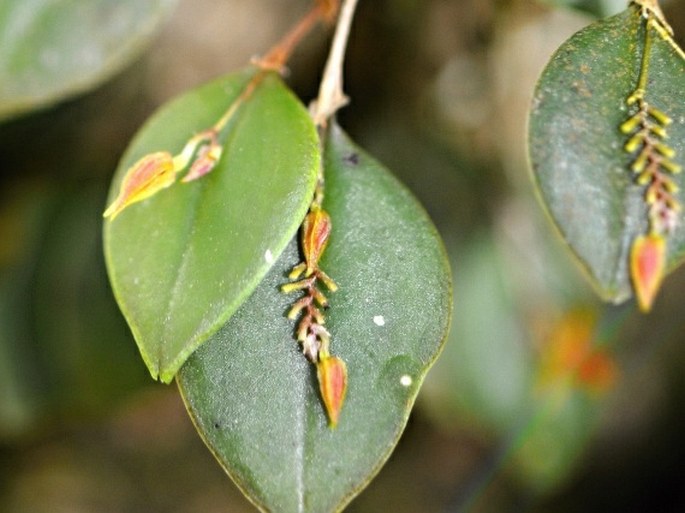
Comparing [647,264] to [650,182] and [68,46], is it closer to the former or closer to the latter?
[650,182]

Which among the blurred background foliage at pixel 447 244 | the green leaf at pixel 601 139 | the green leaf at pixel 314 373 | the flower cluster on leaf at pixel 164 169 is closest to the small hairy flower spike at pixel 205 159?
the flower cluster on leaf at pixel 164 169

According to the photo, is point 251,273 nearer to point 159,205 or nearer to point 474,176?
point 159,205

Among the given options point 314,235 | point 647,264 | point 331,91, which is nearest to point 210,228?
point 314,235

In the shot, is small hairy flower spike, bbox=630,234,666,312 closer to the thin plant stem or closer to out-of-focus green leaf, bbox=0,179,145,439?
the thin plant stem

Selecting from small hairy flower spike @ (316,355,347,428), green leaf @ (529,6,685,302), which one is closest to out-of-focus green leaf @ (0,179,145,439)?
small hairy flower spike @ (316,355,347,428)

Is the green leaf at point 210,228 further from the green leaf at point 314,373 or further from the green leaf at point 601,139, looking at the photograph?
the green leaf at point 601,139
